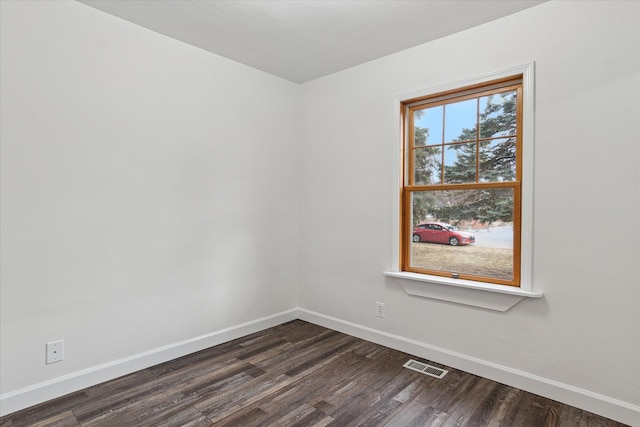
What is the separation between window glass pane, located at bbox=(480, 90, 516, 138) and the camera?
99.5 inches

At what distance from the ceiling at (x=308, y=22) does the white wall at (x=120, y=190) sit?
0.68 ft

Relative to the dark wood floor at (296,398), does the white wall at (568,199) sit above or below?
above

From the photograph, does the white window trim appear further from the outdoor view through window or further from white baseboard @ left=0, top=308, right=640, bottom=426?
white baseboard @ left=0, top=308, right=640, bottom=426

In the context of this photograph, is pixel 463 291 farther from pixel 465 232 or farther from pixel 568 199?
pixel 568 199

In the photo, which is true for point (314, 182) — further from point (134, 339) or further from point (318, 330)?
point (134, 339)

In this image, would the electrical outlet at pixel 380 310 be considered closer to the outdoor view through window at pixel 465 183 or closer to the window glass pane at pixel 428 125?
the outdoor view through window at pixel 465 183

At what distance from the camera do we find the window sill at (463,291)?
2422 millimetres

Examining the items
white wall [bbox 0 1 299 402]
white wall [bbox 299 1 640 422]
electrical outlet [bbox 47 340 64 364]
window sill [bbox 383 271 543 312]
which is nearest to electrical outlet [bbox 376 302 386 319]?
white wall [bbox 299 1 640 422]

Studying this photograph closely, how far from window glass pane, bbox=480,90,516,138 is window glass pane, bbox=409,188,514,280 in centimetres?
42

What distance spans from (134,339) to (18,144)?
1.50 metres

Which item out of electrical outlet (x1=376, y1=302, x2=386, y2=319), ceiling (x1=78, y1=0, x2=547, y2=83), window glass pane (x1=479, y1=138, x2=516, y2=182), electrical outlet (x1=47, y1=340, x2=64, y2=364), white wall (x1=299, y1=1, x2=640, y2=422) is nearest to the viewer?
white wall (x1=299, y1=1, x2=640, y2=422)

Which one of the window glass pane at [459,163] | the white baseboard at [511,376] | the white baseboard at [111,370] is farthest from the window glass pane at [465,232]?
the white baseboard at [111,370]

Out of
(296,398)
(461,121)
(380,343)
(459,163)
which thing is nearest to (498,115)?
(461,121)

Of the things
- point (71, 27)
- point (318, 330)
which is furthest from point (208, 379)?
point (71, 27)
